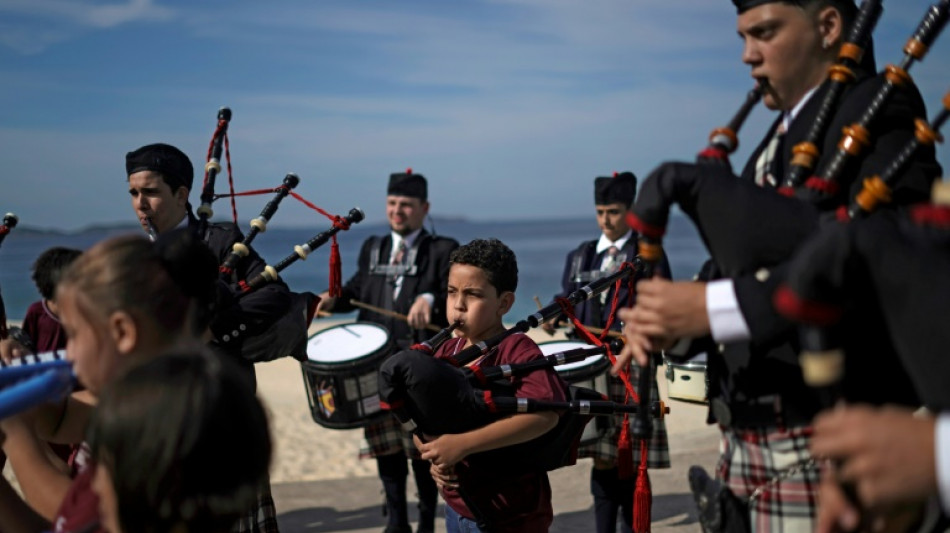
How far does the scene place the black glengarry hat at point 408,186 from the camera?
6383 millimetres

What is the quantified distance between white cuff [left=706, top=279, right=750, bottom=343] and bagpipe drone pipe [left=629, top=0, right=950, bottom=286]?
0.24 feet

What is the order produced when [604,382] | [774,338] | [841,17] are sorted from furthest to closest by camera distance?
[604,382]
[841,17]
[774,338]

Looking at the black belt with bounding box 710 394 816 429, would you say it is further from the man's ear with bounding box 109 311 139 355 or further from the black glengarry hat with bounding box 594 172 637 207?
the black glengarry hat with bounding box 594 172 637 207

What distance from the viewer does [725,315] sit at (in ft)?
5.50

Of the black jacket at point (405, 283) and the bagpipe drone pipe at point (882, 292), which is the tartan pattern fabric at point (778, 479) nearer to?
the bagpipe drone pipe at point (882, 292)

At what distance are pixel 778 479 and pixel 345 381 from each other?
3.17 metres

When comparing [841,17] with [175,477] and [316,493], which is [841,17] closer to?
[175,477]

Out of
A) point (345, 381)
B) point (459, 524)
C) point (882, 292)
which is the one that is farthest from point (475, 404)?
point (345, 381)

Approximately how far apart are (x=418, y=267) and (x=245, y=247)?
2846 millimetres

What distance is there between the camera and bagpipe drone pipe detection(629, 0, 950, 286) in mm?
1701

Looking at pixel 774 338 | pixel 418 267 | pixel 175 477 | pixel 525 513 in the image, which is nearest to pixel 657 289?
pixel 774 338

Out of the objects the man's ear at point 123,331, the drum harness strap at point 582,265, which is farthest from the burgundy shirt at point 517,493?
the drum harness strap at point 582,265

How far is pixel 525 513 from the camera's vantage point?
9.38 feet

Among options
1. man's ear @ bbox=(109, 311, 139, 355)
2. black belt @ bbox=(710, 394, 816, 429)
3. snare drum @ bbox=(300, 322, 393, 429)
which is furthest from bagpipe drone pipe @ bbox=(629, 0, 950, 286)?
snare drum @ bbox=(300, 322, 393, 429)
